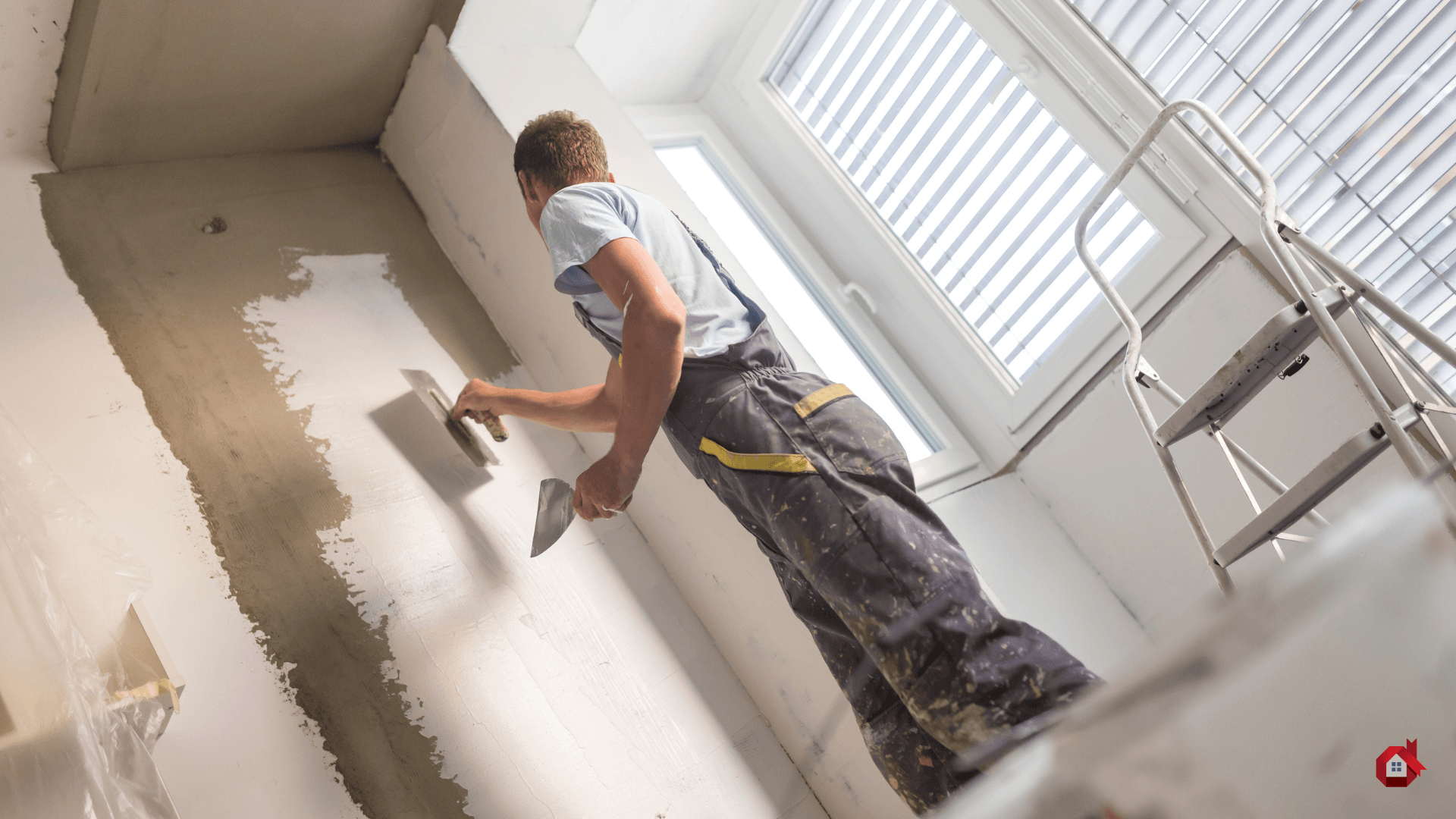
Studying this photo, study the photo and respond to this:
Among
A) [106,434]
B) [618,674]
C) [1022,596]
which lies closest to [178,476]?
[106,434]

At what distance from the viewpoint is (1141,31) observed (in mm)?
1831

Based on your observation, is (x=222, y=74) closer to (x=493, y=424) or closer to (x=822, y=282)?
(x=493, y=424)

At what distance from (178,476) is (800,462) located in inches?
41.7

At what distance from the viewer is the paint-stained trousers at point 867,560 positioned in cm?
104

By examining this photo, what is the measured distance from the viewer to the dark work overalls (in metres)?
1.04

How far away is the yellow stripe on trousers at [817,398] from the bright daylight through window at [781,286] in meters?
0.81

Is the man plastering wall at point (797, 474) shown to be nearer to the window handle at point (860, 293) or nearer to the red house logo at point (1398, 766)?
the red house logo at point (1398, 766)

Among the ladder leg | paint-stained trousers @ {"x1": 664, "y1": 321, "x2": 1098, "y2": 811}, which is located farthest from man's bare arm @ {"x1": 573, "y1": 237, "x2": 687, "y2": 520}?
the ladder leg

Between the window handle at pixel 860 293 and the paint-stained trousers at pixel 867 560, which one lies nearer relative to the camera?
the paint-stained trousers at pixel 867 560

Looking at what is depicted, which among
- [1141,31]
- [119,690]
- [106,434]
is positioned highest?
[106,434]

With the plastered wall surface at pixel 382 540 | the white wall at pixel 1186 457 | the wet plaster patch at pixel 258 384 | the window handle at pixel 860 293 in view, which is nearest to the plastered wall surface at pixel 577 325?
the plastered wall surface at pixel 382 540

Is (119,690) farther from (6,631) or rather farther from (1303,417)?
(1303,417)

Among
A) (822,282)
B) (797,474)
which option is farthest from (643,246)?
(822,282)

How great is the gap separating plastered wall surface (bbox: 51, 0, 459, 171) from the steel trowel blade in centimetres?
113
